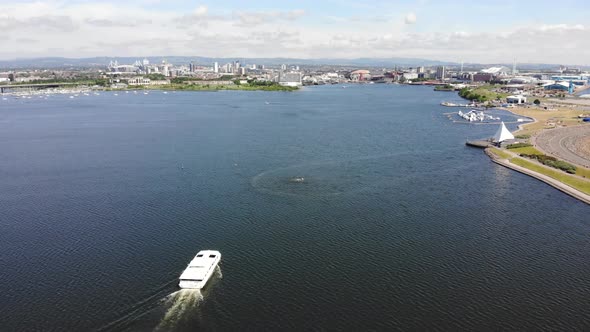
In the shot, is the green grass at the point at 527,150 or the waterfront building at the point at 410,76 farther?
the waterfront building at the point at 410,76

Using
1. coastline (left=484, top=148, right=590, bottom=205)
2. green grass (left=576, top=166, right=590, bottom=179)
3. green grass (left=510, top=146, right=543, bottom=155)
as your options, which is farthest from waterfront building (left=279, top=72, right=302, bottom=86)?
green grass (left=576, top=166, right=590, bottom=179)

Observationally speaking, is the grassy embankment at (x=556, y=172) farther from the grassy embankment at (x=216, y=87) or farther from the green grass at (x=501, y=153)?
the grassy embankment at (x=216, y=87)

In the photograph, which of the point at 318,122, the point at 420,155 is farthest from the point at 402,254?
the point at 318,122

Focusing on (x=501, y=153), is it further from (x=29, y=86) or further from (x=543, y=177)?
(x=29, y=86)

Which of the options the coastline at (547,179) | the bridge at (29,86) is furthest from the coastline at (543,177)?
the bridge at (29,86)

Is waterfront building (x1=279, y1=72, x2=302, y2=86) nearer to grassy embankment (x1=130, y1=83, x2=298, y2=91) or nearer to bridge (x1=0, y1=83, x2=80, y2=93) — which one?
grassy embankment (x1=130, y1=83, x2=298, y2=91)
